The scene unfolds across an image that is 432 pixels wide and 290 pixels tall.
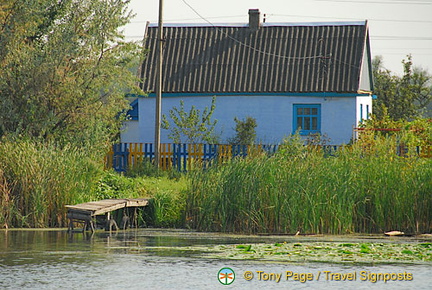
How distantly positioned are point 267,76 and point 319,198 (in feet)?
60.5

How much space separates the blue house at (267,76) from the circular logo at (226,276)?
2227 centimetres

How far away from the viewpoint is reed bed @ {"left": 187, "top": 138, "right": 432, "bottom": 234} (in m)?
17.9

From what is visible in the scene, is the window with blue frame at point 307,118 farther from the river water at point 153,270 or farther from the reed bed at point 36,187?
the river water at point 153,270

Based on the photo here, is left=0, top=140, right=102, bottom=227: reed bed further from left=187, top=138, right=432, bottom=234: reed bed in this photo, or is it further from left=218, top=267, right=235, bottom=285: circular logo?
left=218, top=267, right=235, bottom=285: circular logo

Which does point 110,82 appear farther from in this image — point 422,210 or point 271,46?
point 271,46

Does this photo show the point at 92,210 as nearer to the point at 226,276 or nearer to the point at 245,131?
the point at 226,276

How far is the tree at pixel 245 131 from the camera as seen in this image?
34750mm

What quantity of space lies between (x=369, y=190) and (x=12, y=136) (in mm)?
9698

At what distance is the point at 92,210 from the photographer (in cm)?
1789

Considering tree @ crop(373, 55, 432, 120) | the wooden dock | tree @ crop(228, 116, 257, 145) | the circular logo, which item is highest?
tree @ crop(373, 55, 432, 120)

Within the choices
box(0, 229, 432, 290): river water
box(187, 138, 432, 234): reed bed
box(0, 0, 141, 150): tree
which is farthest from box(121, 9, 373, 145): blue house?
box(0, 229, 432, 290): river water

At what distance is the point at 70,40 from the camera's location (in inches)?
942

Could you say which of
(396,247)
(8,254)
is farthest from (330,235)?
(8,254)

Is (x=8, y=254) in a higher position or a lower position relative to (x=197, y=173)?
lower
